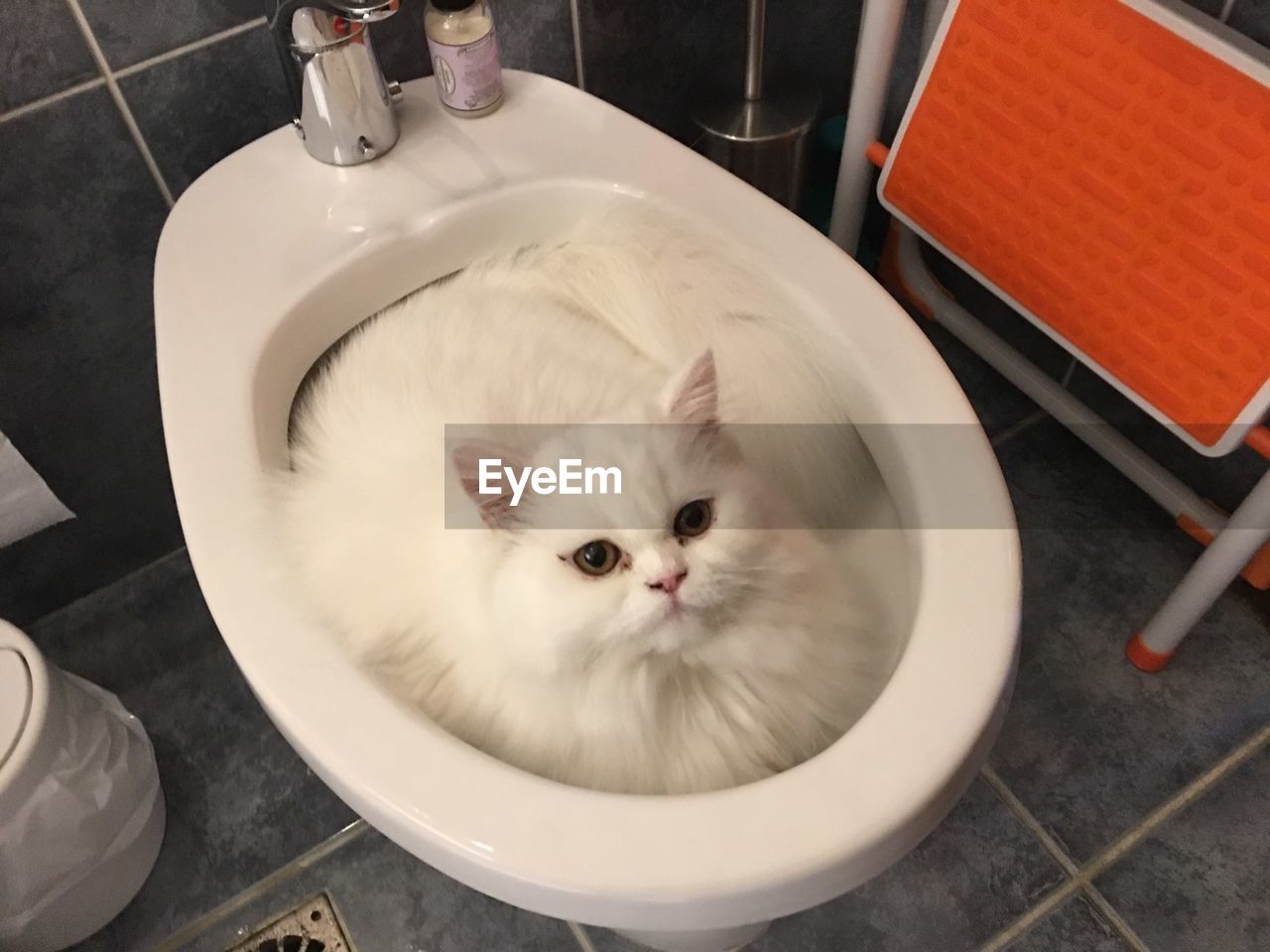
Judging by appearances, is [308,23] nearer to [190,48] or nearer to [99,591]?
[190,48]

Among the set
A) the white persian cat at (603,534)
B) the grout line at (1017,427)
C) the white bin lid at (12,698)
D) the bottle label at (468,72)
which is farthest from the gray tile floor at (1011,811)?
the bottle label at (468,72)

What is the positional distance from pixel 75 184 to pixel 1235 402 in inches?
36.7

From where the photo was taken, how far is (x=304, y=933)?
37.9 inches

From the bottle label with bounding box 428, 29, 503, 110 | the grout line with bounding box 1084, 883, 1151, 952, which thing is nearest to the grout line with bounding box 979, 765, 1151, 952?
the grout line with bounding box 1084, 883, 1151, 952

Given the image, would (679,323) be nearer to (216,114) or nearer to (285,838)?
(216,114)

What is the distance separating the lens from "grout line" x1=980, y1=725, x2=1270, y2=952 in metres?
0.94

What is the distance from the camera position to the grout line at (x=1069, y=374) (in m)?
1.20

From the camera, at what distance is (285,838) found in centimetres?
Answer: 101

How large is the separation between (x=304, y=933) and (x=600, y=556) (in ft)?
2.05

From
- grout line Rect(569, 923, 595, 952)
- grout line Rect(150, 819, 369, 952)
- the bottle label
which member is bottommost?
grout line Rect(569, 923, 595, 952)

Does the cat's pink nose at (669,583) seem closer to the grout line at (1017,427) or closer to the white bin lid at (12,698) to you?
the white bin lid at (12,698)

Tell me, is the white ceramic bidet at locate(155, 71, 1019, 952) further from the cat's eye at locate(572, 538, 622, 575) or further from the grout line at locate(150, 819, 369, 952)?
the grout line at locate(150, 819, 369, 952)

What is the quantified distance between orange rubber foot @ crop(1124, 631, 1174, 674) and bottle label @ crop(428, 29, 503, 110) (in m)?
0.83

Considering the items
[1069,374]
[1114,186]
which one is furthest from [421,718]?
[1069,374]
